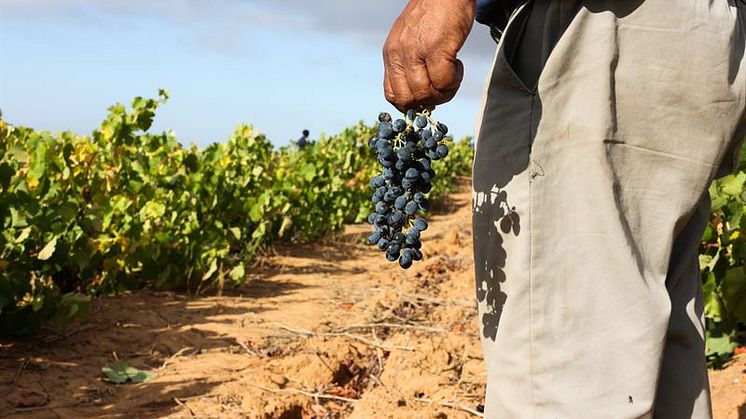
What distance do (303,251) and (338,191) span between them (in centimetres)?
110

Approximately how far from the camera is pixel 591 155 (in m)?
1.48

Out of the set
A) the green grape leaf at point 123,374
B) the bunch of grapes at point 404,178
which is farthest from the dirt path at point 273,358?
the bunch of grapes at point 404,178

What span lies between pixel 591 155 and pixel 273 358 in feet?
9.55

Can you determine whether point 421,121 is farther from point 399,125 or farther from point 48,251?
point 48,251

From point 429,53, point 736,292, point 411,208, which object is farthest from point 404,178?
point 736,292

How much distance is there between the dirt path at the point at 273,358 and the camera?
3.35 meters

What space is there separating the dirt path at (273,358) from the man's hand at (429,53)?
6.00ft

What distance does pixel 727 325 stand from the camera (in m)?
3.94

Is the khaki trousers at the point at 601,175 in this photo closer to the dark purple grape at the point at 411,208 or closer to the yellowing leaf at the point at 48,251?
the dark purple grape at the point at 411,208

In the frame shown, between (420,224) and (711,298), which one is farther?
(711,298)

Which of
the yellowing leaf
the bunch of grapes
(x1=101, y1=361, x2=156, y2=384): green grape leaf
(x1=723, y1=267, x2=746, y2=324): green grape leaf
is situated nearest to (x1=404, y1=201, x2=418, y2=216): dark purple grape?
the bunch of grapes

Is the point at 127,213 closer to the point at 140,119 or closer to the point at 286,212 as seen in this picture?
the point at 140,119

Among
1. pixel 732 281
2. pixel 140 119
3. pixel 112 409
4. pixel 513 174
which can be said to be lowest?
pixel 112 409

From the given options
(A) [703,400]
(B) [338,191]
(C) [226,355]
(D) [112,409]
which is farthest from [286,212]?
(A) [703,400]
